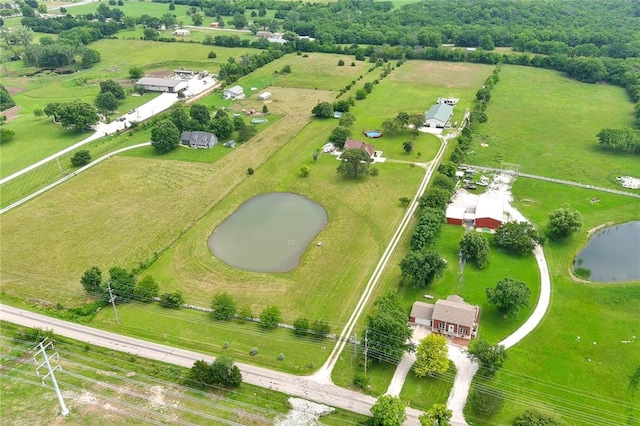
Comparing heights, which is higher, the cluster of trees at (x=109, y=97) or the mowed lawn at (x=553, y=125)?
the mowed lawn at (x=553, y=125)

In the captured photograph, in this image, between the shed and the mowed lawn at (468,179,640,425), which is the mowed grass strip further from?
the mowed lawn at (468,179,640,425)

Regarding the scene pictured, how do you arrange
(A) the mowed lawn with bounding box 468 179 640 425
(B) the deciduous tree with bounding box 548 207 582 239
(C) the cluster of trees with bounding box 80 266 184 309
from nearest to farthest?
(A) the mowed lawn with bounding box 468 179 640 425 < (C) the cluster of trees with bounding box 80 266 184 309 < (B) the deciduous tree with bounding box 548 207 582 239

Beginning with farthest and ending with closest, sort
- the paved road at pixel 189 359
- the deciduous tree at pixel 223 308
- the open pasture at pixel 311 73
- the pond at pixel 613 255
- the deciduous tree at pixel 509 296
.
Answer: the open pasture at pixel 311 73 < the pond at pixel 613 255 < the deciduous tree at pixel 223 308 < the deciduous tree at pixel 509 296 < the paved road at pixel 189 359

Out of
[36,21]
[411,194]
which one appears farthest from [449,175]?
[36,21]

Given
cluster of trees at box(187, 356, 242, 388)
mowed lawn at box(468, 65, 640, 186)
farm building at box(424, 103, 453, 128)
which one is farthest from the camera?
farm building at box(424, 103, 453, 128)

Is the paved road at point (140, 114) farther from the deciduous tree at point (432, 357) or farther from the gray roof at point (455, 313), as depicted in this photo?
the deciduous tree at point (432, 357)

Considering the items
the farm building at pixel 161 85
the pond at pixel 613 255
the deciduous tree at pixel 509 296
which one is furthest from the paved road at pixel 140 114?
the pond at pixel 613 255

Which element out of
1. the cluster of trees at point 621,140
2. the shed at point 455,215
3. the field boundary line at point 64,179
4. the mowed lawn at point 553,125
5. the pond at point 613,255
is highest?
the cluster of trees at point 621,140

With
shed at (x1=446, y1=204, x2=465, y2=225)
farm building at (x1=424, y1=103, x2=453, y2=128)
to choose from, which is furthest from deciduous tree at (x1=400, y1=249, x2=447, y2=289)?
farm building at (x1=424, y1=103, x2=453, y2=128)
